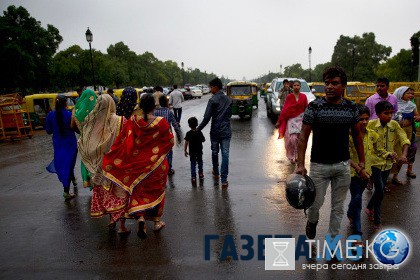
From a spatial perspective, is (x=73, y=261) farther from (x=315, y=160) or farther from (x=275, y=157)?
(x=275, y=157)

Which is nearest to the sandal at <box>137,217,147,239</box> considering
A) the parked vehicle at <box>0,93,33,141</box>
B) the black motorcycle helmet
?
the black motorcycle helmet

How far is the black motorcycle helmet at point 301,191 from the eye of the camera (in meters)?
3.35

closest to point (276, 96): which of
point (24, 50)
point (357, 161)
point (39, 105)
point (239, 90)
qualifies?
point (239, 90)

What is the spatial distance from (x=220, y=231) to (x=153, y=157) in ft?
4.24

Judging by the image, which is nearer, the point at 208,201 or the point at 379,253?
the point at 379,253

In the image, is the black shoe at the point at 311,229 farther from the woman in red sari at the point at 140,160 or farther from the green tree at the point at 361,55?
the green tree at the point at 361,55

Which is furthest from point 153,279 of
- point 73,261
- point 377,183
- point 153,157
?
point 377,183

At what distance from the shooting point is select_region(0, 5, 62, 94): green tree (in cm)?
2886

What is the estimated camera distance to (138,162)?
4.27 m

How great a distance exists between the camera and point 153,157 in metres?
4.30

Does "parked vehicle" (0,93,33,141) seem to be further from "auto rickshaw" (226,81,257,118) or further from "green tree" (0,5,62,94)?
"green tree" (0,5,62,94)

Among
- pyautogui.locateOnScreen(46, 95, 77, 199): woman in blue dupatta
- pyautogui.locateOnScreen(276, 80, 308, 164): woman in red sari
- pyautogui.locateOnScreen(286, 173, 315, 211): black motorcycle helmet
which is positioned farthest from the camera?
pyautogui.locateOnScreen(276, 80, 308, 164): woman in red sari

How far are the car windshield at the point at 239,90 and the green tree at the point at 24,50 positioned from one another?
68.8 feet

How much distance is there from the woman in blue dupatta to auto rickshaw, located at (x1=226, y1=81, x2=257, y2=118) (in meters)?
11.9
